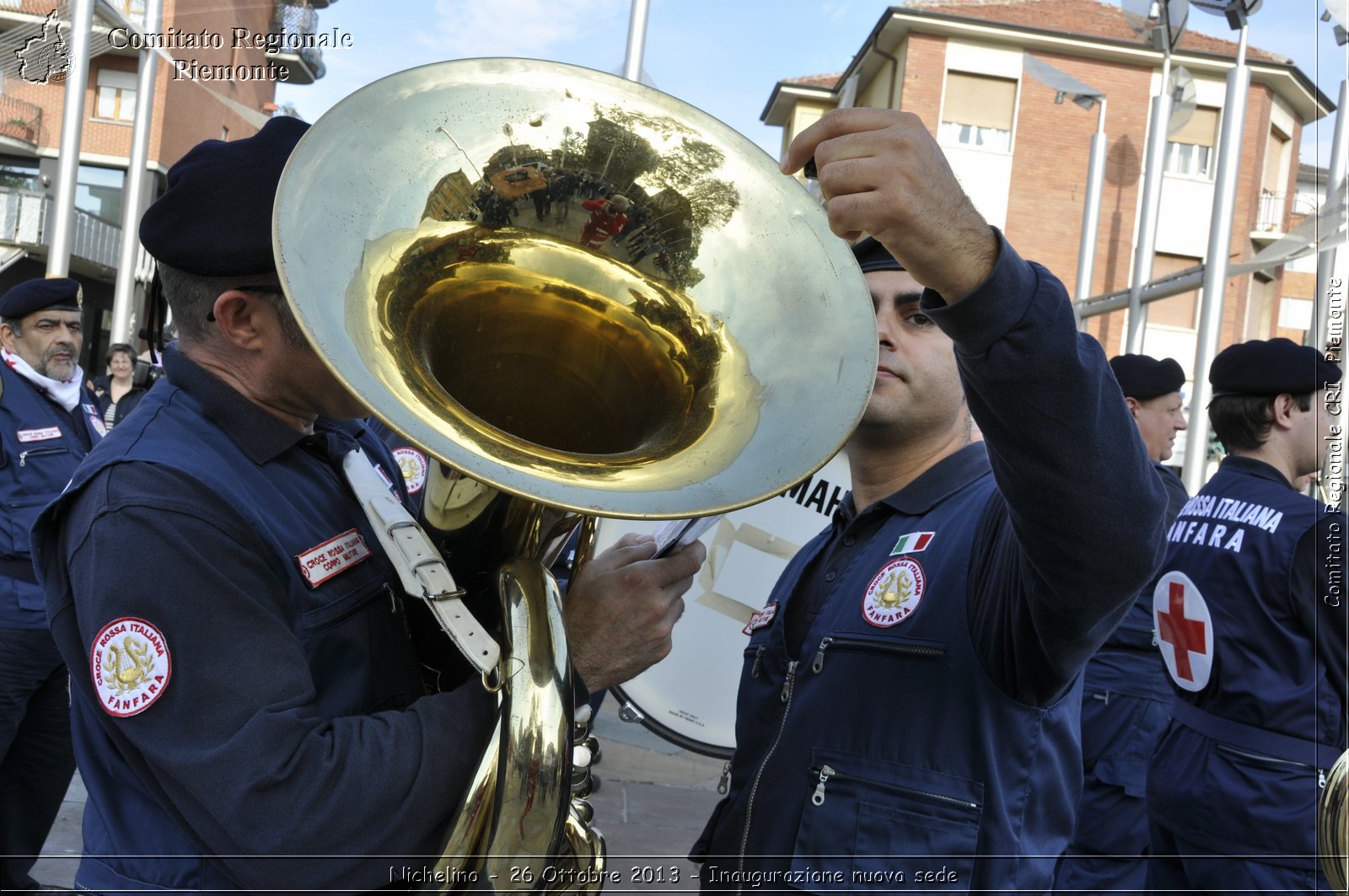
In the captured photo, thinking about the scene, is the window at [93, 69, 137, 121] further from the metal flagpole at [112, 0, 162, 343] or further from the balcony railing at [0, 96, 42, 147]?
the metal flagpole at [112, 0, 162, 343]

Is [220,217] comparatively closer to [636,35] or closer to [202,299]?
[202,299]

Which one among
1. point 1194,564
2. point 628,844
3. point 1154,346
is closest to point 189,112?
point 1154,346

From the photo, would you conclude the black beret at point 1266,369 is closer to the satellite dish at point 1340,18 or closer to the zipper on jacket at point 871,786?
the satellite dish at point 1340,18

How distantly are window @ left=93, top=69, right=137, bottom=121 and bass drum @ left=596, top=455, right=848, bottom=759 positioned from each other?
64.2 feet

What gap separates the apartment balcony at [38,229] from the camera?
62.1 feet

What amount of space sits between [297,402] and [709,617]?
4.94 ft

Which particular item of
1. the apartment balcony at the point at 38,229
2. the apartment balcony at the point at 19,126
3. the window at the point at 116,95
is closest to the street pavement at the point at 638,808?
the apartment balcony at the point at 38,229

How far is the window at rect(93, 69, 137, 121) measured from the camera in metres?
19.1

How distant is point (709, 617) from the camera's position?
286 cm

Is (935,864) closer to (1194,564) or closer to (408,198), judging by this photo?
(408,198)

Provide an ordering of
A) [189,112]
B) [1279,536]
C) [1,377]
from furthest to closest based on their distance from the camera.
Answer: [189,112], [1,377], [1279,536]

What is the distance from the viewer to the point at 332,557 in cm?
148

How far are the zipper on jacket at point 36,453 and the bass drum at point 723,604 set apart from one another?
2.36 metres

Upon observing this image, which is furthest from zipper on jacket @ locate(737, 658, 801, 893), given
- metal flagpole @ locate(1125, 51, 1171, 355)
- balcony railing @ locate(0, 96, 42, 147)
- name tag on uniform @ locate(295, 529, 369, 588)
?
balcony railing @ locate(0, 96, 42, 147)
